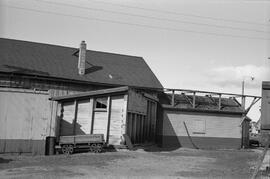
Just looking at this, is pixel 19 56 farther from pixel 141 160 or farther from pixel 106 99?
pixel 141 160

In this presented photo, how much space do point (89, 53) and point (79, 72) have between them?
17.9 ft

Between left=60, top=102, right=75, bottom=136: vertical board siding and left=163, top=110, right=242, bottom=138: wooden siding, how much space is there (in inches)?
462

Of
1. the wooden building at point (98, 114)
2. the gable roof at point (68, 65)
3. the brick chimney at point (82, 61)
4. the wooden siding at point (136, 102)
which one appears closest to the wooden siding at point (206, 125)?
the gable roof at point (68, 65)

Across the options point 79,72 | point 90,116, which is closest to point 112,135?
point 90,116

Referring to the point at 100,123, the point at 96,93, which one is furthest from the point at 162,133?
the point at 96,93

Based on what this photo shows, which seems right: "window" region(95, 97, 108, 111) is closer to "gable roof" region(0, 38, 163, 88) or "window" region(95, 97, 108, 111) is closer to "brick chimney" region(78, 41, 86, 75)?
"gable roof" region(0, 38, 163, 88)

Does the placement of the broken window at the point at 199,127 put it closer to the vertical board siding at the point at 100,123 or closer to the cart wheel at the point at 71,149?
the vertical board siding at the point at 100,123

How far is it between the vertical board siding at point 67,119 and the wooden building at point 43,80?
145 mm

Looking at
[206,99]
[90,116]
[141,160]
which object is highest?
[206,99]

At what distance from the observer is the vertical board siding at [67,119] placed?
22953 millimetres

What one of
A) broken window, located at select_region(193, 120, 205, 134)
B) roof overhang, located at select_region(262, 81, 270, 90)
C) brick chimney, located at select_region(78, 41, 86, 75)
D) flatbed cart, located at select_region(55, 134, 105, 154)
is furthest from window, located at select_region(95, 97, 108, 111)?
broken window, located at select_region(193, 120, 205, 134)

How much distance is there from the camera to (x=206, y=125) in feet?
112

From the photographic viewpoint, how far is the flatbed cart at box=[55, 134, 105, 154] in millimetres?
20359

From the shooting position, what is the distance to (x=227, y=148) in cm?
3425
